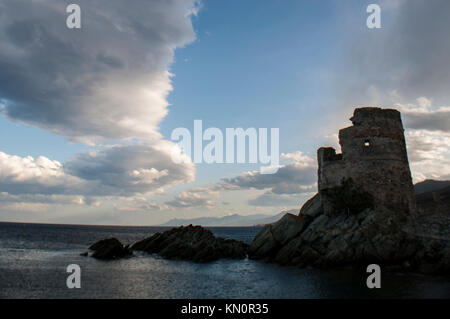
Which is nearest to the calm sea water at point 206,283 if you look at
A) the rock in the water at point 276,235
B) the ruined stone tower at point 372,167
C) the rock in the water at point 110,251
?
the rock in the water at point 276,235

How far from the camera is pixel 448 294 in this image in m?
18.5

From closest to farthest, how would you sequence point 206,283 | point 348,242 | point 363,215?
point 206,283
point 348,242
point 363,215

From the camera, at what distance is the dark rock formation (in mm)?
27547

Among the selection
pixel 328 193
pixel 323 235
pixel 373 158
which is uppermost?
pixel 373 158

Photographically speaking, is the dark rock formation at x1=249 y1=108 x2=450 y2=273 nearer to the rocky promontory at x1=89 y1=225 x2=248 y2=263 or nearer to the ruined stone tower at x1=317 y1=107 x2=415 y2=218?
the ruined stone tower at x1=317 y1=107 x2=415 y2=218

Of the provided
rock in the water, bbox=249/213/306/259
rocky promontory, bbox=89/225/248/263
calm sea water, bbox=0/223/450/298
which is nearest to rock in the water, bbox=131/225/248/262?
rocky promontory, bbox=89/225/248/263

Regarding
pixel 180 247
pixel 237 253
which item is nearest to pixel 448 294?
pixel 237 253

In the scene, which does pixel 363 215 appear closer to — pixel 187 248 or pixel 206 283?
pixel 206 283

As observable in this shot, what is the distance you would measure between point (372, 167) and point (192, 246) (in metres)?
24.8

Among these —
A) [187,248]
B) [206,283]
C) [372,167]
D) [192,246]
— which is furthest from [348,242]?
[187,248]

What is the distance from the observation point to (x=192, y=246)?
4119 centimetres
